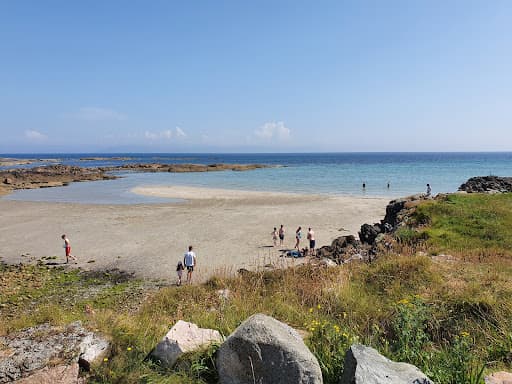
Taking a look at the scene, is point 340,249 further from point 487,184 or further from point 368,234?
point 487,184

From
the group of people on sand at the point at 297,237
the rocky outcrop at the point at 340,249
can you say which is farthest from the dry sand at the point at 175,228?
the rocky outcrop at the point at 340,249

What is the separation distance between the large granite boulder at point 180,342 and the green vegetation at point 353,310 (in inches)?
4.1

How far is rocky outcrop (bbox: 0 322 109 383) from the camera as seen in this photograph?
3795 millimetres

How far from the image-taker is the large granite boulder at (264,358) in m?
3.29

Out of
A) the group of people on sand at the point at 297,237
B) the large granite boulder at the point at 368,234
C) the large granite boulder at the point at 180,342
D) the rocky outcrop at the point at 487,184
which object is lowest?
the group of people on sand at the point at 297,237

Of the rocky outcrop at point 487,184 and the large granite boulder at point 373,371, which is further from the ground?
the large granite boulder at point 373,371

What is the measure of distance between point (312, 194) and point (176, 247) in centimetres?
2696

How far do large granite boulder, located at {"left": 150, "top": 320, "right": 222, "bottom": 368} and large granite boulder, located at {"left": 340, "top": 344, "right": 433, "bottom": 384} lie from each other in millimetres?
1726

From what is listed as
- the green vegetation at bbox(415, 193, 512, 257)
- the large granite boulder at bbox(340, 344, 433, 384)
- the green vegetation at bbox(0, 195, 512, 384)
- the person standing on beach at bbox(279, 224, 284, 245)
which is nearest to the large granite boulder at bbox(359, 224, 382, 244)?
the green vegetation at bbox(415, 193, 512, 257)

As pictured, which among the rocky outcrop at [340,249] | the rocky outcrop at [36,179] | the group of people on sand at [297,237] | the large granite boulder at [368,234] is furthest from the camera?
the rocky outcrop at [36,179]

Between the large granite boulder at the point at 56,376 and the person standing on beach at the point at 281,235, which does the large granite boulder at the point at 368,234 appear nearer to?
the person standing on beach at the point at 281,235

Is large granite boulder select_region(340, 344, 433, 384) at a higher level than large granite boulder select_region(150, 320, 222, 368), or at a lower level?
higher

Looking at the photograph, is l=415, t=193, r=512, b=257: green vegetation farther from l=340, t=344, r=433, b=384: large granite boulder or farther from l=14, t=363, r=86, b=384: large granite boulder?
l=14, t=363, r=86, b=384: large granite boulder

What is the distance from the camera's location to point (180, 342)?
157 inches
